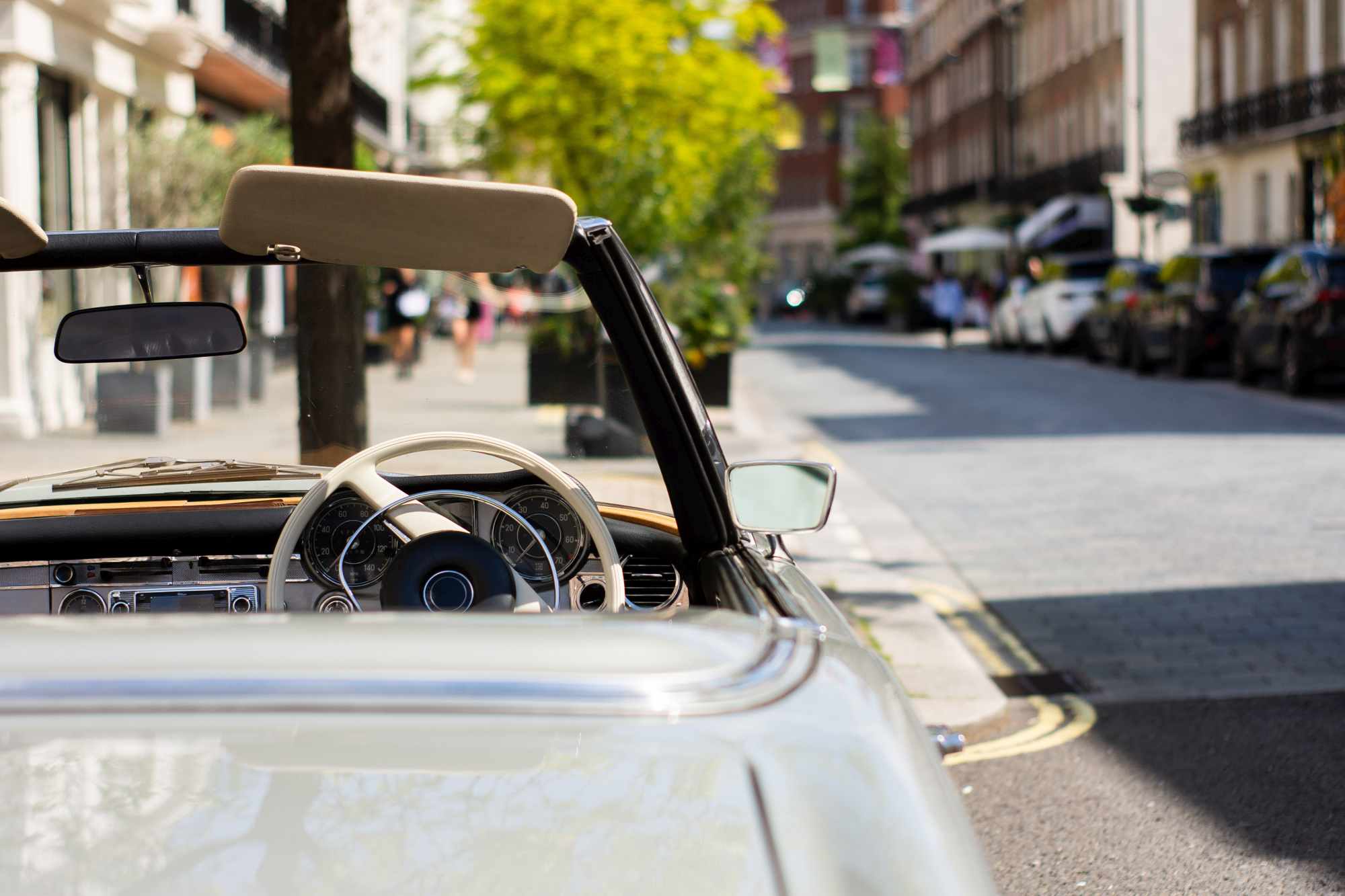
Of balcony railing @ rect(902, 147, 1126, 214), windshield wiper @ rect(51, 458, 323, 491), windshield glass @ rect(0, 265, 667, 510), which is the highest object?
balcony railing @ rect(902, 147, 1126, 214)

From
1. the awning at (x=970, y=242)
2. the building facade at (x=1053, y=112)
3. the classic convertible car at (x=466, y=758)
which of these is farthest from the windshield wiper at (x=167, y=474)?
the awning at (x=970, y=242)

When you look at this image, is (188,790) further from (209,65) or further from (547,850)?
(209,65)

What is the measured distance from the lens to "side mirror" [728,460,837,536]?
2617mm

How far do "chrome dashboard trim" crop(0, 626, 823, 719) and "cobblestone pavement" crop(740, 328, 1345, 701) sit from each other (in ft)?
16.9

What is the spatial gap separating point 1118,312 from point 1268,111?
15280 millimetres

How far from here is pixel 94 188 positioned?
19.2 m

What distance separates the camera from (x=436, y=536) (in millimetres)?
2383

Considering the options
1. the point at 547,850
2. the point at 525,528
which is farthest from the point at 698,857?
the point at 525,528

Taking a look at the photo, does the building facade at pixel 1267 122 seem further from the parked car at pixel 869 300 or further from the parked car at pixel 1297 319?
the parked car at pixel 869 300

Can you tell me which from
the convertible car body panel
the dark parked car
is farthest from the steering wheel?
the dark parked car

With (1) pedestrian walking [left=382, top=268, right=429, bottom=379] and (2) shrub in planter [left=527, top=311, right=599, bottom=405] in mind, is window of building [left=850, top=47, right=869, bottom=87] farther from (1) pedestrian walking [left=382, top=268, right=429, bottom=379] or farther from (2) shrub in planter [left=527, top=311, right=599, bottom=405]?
(2) shrub in planter [left=527, top=311, right=599, bottom=405]

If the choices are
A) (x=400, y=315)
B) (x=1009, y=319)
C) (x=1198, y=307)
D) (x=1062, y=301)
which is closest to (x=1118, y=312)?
(x=1198, y=307)

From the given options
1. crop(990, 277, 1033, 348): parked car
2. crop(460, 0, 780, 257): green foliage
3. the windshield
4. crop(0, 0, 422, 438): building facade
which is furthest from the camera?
crop(990, 277, 1033, 348): parked car

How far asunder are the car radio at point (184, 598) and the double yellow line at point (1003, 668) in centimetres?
282
